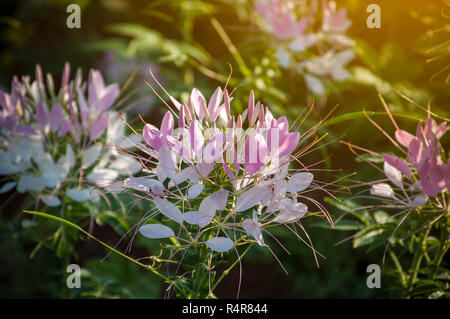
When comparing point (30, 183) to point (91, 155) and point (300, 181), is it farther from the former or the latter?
point (300, 181)

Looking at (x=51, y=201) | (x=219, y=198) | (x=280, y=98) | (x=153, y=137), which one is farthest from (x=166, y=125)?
(x=280, y=98)

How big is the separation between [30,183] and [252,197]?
53cm

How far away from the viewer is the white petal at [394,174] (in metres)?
0.77

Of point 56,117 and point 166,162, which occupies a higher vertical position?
point 56,117

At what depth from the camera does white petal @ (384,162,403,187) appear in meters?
0.77

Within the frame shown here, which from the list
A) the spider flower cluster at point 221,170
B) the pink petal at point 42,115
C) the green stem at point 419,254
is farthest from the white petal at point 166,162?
the green stem at point 419,254

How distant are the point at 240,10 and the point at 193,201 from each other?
1059 mm

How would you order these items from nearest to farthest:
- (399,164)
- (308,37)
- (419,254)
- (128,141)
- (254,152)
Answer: (254,152) → (399,164) → (419,254) → (128,141) → (308,37)

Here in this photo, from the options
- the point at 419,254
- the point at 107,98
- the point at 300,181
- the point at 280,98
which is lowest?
the point at 419,254

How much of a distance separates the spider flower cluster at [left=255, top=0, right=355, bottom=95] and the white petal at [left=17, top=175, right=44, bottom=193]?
0.69 m

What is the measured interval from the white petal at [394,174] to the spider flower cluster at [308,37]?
50 centimetres

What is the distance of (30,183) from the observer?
0.91 metres

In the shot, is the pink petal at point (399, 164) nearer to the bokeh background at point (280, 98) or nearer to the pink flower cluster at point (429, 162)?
the pink flower cluster at point (429, 162)
